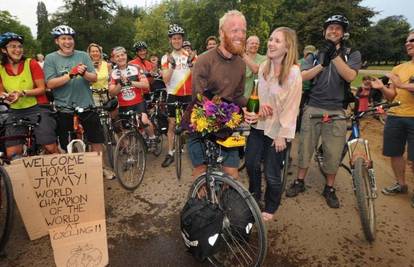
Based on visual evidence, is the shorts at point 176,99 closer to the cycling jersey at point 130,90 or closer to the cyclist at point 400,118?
the cycling jersey at point 130,90

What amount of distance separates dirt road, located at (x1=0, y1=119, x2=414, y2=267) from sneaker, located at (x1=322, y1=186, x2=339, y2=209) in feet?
0.26

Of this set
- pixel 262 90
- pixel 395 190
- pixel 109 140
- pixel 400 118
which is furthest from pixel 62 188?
pixel 395 190

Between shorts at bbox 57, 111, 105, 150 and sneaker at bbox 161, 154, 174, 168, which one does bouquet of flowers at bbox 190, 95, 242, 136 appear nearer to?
shorts at bbox 57, 111, 105, 150

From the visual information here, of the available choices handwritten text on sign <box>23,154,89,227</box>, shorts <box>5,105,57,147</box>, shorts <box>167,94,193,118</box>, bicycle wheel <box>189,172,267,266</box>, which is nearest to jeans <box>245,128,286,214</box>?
bicycle wheel <box>189,172,267,266</box>

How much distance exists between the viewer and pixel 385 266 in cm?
290

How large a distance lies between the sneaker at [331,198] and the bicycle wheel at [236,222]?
5.11ft

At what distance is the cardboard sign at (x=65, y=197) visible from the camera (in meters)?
2.94

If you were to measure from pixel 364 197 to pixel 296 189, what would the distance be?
1246 mm

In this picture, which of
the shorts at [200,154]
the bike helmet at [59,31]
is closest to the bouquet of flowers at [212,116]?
the shorts at [200,154]

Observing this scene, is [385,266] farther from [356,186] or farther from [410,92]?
[410,92]

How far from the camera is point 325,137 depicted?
4.06 m

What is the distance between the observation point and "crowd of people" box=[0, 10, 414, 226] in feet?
9.61

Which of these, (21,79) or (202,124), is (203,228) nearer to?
(202,124)

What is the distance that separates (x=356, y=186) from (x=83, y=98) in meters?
3.77
